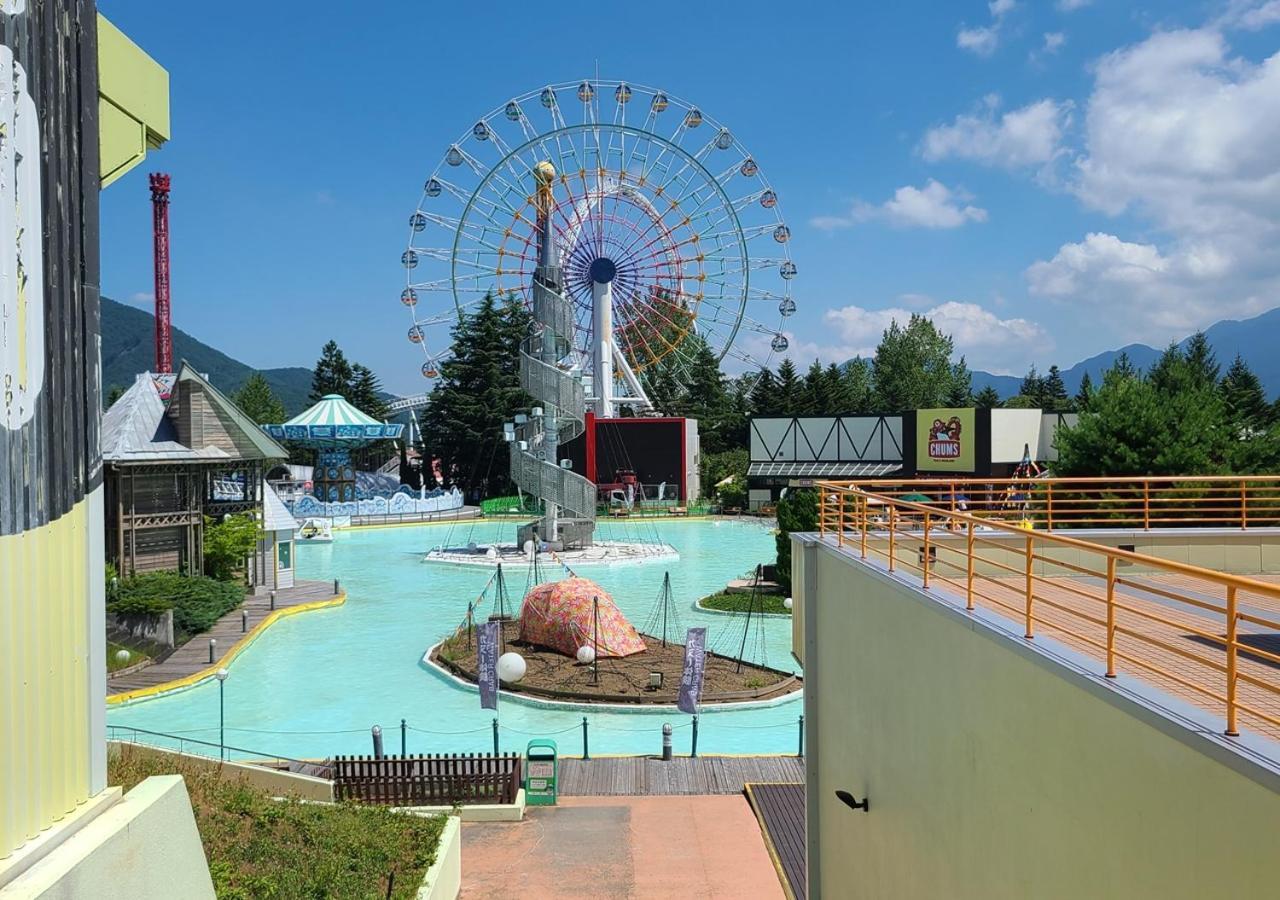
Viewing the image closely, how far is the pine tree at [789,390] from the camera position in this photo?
263 feet

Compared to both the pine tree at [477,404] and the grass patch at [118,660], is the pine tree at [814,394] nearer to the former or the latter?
the pine tree at [477,404]

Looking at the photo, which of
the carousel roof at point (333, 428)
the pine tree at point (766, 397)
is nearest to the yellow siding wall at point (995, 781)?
the carousel roof at point (333, 428)

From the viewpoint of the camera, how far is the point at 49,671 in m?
3.54

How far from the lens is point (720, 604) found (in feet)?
95.3

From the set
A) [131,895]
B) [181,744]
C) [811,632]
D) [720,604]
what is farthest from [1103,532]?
[720,604]

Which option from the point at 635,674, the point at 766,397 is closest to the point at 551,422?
the point at 635,674

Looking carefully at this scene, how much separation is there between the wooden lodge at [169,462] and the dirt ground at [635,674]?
33.7ft

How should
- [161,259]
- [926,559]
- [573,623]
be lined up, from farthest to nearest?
[161,259], [573,623], [926,559]

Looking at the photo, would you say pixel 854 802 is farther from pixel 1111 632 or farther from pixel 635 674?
pixel 635 674

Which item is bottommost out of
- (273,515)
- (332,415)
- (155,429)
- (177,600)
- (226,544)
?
(177,600)

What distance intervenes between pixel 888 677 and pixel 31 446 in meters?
6.01

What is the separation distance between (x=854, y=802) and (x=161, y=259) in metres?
67.4

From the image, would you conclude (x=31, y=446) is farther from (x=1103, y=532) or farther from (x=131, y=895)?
(x=1103, y=532)

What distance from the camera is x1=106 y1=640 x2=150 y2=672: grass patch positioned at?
21.1m
